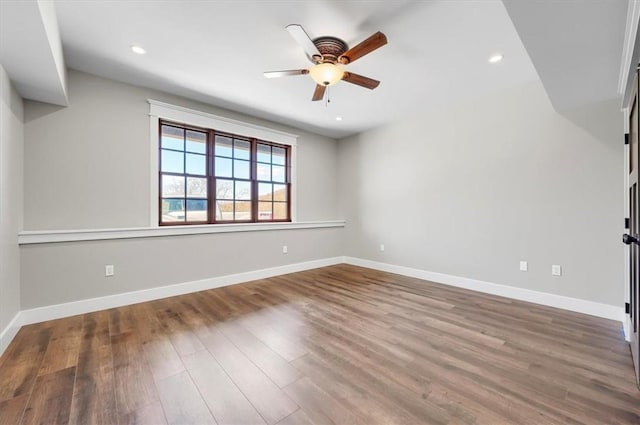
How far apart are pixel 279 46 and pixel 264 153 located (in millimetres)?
2324

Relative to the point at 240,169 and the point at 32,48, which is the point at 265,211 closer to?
the point at 240,169

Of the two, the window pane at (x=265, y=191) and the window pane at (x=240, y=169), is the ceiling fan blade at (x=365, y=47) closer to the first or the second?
the window pane at (x=240, y=169)

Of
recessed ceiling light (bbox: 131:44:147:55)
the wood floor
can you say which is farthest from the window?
the wood floor

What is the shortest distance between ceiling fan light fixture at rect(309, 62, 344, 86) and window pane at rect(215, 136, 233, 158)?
7.30 feet

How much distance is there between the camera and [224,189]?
419 cm

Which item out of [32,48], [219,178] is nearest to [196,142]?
[219,178]

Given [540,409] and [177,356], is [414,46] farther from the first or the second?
[177,356]

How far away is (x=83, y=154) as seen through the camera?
3.01 meters

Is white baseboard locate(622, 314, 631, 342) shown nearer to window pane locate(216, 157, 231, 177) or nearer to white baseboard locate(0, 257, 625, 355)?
white baseboard locate(0, 257, 625, 355)

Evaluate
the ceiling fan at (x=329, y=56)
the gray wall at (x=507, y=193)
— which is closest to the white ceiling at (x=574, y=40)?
the gray wall at (x=507, y=193)

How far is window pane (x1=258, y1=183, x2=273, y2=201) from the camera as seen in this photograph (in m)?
4.64

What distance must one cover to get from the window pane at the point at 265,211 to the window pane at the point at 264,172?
46cm

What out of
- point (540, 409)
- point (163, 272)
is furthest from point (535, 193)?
point (163, 272)

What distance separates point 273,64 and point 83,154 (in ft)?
7.89
